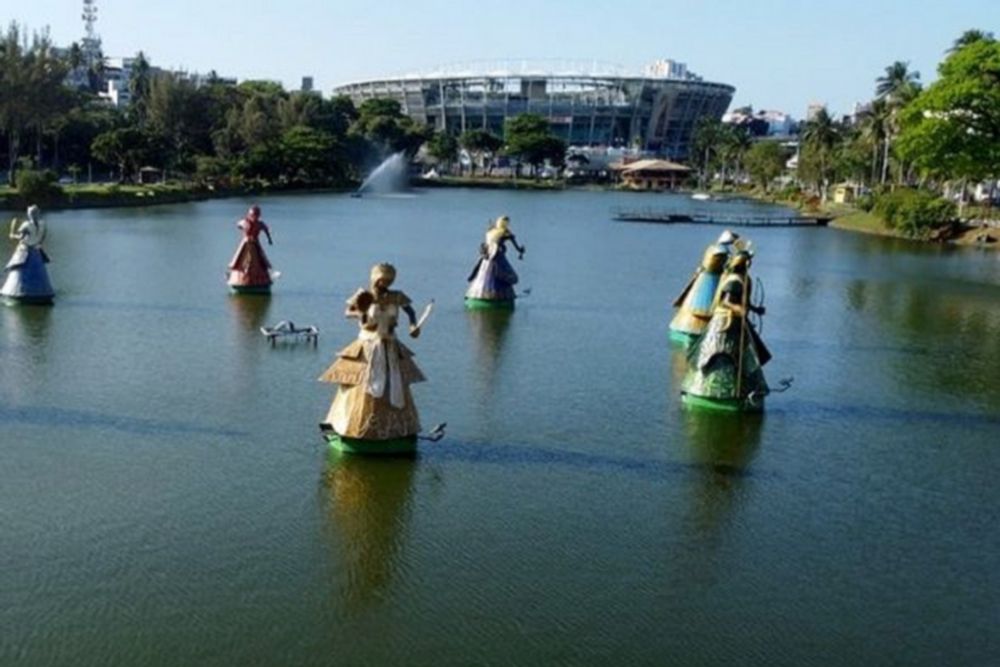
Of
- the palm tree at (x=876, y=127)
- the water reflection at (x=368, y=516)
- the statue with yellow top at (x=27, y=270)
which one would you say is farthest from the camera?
the palm tree at (x=876, y=127)

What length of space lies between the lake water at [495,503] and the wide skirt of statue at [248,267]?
2248mm

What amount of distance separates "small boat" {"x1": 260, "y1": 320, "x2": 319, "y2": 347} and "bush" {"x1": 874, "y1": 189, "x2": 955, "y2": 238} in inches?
1810

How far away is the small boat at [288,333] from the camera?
21270 mm

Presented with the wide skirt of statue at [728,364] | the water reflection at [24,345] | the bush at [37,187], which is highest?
the bush at [37,187]

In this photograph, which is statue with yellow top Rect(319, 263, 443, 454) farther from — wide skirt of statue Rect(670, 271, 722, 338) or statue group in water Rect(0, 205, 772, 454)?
wide skirt of statue Rect(670, 271, 722, 338)

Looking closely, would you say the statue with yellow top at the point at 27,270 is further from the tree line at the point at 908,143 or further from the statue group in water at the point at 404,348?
the tree line at the point at 908,143

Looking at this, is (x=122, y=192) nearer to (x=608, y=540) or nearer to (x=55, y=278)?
(x=55, y=278)

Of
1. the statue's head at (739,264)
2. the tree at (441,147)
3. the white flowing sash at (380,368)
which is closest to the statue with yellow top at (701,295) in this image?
the statue's head at (739,264)

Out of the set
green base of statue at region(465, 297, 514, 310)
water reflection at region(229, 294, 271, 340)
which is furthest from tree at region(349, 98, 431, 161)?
green base of statue at region(465, 297, 514, 310)

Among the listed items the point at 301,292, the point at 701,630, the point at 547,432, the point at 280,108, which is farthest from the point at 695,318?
the point at 280,108

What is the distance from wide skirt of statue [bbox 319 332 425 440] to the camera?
13195 millimetres

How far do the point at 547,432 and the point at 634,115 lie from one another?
6114 inches

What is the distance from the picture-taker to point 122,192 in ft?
207

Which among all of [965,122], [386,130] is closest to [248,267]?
[965,122]
